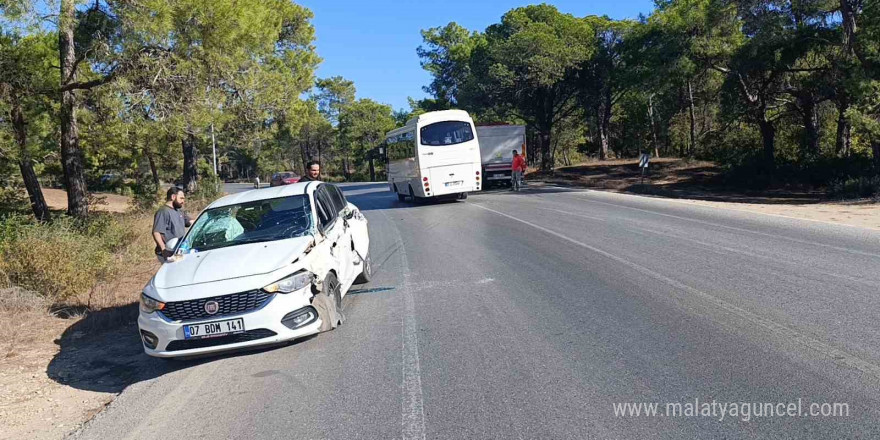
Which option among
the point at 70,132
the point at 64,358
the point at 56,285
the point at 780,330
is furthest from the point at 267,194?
the point at 70,132

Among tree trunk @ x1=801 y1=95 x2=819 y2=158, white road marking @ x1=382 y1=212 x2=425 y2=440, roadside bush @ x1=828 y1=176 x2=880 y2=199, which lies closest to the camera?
white road marking @ x1=382 y1=212 x2=425 y2=440

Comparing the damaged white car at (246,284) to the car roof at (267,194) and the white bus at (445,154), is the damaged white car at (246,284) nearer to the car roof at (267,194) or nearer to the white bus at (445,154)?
the car roof at (267,194)

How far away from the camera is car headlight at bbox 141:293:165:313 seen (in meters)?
6.06

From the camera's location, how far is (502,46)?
1435 inches

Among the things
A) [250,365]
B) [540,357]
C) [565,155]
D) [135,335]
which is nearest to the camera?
[540,357]

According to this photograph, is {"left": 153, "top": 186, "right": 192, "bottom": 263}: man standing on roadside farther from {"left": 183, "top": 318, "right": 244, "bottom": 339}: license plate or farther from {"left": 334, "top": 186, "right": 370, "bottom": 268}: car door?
{"left": 183, "top": 318, "right": 244, "bottom": 339}: license plate

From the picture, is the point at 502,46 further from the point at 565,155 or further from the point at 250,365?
the point at 250,365

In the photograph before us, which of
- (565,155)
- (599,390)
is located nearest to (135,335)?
(599,390)

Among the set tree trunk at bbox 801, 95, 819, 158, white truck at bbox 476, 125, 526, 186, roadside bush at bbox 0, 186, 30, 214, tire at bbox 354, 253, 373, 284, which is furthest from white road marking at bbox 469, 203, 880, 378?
white truck at bbox 476, 125, 526, 186

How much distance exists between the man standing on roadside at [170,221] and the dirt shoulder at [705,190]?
535 inches

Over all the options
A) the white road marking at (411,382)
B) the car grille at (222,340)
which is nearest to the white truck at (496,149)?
the white road marking at (411,382)

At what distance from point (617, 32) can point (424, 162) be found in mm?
23390

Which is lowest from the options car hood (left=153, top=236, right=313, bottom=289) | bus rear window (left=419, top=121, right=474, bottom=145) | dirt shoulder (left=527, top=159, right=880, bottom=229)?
dirt shoulder (left=527, top=159, right=880, bottom=229)

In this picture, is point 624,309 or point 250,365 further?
point 624,309
